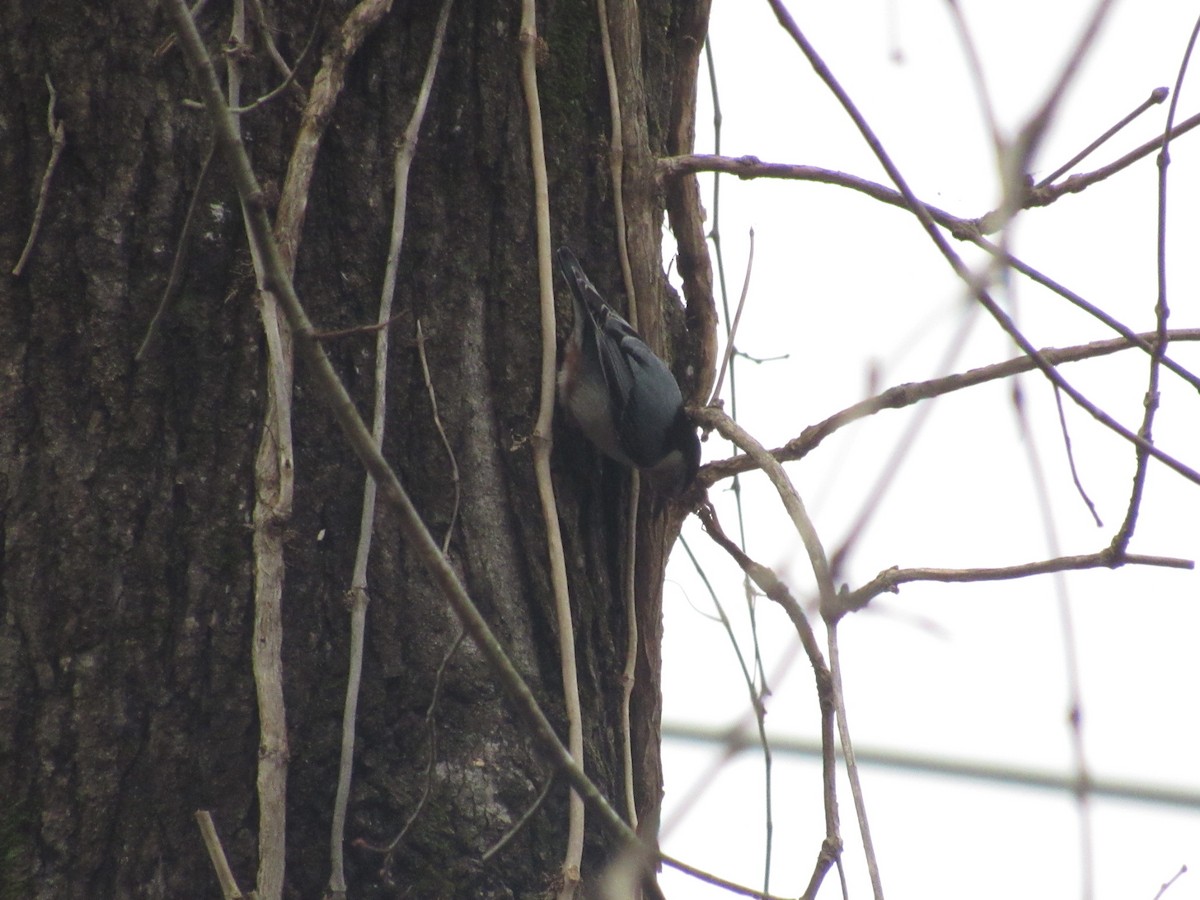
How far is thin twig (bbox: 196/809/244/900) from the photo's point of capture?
133 centimetres

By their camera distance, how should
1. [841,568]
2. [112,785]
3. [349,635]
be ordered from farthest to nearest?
[349,635]
[112,785]
[841,568]

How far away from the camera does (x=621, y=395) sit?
110 inches

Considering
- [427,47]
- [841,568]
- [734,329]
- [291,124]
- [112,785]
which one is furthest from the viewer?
[734,329]

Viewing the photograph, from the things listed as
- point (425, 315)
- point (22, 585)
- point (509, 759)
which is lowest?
point (22, 585)

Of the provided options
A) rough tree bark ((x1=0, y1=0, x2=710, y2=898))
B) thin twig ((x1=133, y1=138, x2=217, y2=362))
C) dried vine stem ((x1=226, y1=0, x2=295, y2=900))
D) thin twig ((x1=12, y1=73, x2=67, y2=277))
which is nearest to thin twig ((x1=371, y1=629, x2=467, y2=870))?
rough tree bark ((x1=0, y1=0, x2=710, y2=898))

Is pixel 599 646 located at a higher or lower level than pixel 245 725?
higher

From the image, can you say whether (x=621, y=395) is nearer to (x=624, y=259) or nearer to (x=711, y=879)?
(x=624, y=259)

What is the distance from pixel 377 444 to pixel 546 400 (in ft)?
1.04

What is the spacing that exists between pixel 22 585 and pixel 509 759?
2.07ft

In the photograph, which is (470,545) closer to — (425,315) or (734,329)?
(425,315)

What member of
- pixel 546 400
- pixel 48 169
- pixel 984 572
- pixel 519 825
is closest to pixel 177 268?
pixel 48 169

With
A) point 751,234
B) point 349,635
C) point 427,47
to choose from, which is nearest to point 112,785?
point 349,635

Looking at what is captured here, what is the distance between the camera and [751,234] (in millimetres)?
2414

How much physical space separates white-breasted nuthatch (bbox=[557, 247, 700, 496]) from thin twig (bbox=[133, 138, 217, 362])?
2.05ft
